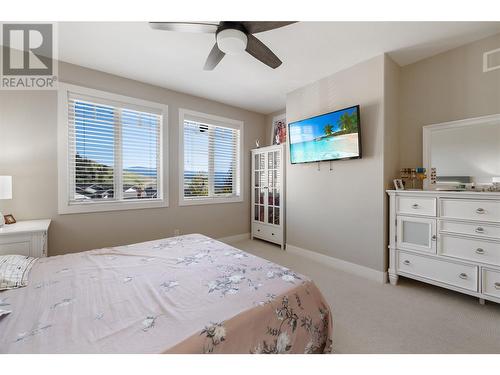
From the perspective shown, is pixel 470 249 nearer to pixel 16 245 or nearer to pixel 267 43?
pixel 267 43

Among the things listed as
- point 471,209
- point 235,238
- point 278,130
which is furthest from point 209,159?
point 471,209

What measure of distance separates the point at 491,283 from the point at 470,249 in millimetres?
299

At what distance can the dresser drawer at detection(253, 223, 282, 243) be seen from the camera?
12.7 ft

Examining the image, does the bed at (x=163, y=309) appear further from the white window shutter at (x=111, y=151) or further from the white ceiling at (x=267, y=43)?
the white ceiling at (x=267, y=43)

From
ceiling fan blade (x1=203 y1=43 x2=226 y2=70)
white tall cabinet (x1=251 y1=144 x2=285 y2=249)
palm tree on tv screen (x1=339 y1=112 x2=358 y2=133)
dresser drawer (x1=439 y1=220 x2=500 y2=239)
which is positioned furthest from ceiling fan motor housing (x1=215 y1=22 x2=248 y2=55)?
dresser drawer (x1=439 y1=220 x2=500 y2=239)

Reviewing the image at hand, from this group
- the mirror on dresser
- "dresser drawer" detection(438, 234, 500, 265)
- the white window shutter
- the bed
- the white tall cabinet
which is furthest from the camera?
the white tall cabinet

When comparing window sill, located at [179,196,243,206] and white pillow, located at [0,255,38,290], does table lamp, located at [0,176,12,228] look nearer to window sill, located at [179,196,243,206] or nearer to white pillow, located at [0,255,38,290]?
white pillow, located at [0,255,38,290]

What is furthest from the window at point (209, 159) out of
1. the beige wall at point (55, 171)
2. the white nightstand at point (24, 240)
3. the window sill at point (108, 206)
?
the white nightstand at point (24, 240)

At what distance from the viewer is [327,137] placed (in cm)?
293

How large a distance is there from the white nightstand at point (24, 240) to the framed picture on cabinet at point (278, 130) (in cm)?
353

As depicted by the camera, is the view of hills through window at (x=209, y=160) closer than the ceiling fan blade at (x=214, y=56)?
No

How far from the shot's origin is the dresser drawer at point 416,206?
2.22 meters

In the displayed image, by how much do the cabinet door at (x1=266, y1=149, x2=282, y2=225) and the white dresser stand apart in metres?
1.79

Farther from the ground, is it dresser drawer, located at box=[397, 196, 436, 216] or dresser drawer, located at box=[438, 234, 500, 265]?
dresser drawer, located at box=[397, 196, 436, 216]
